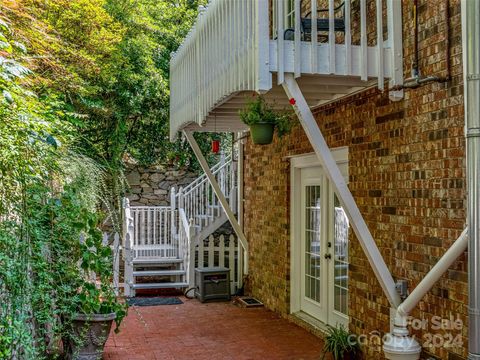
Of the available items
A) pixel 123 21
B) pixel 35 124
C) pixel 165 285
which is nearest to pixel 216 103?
pixel 35 124

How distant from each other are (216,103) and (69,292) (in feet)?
8.00

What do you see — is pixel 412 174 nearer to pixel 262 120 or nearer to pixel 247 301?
pixel 262 120

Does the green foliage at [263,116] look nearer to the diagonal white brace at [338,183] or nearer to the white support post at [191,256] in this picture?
the diagonal white brace at [338,183]

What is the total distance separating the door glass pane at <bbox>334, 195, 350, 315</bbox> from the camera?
6.04 metres

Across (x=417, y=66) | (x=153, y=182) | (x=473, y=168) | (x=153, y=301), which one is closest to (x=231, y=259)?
(x=153, y=301)

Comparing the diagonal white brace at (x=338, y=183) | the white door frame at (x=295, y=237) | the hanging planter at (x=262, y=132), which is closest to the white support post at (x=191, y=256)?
the white door frame at (x=295, y=237)

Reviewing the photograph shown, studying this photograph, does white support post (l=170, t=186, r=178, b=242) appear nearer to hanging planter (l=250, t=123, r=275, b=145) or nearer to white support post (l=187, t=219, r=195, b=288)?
white support post (l=187, t=219, r=195, b=288)

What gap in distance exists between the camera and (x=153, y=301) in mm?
8758

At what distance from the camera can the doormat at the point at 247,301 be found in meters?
8.19

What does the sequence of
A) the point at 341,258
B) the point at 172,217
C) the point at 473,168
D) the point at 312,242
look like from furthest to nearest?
the point at 172,217 → the point at 312,242 → the point at 341,258 → the point at 473,168

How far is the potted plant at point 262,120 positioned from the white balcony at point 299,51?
0.18 m

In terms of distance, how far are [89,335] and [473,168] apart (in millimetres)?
3954

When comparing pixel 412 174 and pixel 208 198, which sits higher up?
pixel 412 174

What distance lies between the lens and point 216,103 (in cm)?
570
